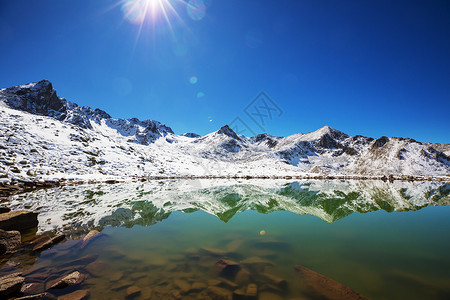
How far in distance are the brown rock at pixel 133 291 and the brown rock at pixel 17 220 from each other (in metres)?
11.0

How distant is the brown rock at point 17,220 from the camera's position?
1095cm

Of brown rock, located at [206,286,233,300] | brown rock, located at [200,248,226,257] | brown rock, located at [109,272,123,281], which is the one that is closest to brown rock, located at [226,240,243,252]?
brown rock, located at [200,248,226,257]

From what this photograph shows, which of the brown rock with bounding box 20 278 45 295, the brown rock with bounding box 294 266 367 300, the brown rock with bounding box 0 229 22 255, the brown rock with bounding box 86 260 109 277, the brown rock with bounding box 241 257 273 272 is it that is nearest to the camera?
the brown rock with bounding box 294 266 367 300

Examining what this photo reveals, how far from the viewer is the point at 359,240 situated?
388 inches

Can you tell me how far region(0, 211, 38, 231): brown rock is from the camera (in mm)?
10945

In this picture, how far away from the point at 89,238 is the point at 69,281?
476 centimetres

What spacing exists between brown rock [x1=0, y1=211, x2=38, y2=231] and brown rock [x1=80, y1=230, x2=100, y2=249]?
507cm

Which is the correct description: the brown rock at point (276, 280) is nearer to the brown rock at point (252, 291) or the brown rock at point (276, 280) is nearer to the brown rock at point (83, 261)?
the brown rock at point (252, 291)

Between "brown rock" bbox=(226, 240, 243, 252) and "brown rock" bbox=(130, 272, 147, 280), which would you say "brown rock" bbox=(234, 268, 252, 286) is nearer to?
"brown rock" bbox=(226, 240, 243, 252)

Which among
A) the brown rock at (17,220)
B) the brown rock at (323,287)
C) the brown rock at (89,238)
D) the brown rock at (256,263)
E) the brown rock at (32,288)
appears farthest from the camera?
the brown rock at (17,220)

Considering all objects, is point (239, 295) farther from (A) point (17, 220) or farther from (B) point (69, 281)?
(A) point (17, 220)

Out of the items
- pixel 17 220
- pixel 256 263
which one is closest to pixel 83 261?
pixel 256 263

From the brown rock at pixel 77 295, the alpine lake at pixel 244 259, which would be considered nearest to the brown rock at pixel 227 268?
the alpine lake at pixel 244 259

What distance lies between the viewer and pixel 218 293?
568 cm
